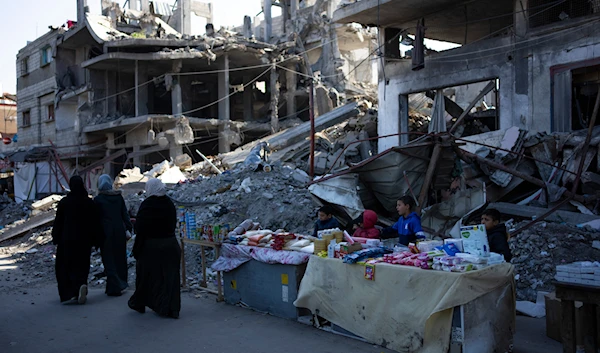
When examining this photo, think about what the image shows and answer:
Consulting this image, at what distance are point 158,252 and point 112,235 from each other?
4.67 feet

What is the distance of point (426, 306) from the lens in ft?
14.5

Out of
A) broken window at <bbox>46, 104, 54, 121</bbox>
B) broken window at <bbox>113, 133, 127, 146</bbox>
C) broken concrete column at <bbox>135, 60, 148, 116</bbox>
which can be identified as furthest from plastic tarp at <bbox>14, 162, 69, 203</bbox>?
broken concrete column at <bbox>135, 60, 148, 116</bbox>

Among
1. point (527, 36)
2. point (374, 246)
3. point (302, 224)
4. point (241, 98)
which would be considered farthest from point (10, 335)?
point (241, 98)

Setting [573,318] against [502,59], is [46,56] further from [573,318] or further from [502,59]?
[573,318]

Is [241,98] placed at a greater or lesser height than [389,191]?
greater

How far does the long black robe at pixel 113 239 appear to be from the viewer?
7.15 m

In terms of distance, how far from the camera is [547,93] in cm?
1239

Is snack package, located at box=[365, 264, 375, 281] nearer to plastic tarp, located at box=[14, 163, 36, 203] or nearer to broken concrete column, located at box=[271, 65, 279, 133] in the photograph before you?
broken concrete column, located at box=[271, 65, 279, 133]

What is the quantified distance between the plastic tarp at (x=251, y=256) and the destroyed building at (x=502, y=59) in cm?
880

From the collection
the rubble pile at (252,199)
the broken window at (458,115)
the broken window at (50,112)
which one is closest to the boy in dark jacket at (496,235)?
the rubble pile at (252,199)

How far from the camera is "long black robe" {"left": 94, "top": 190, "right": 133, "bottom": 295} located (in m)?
7.15

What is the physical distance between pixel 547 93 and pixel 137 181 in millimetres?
12897

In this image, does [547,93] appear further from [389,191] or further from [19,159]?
[19,159]

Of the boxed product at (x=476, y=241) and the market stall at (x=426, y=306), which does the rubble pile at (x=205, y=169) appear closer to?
the market stall at (x=426, y=306)
